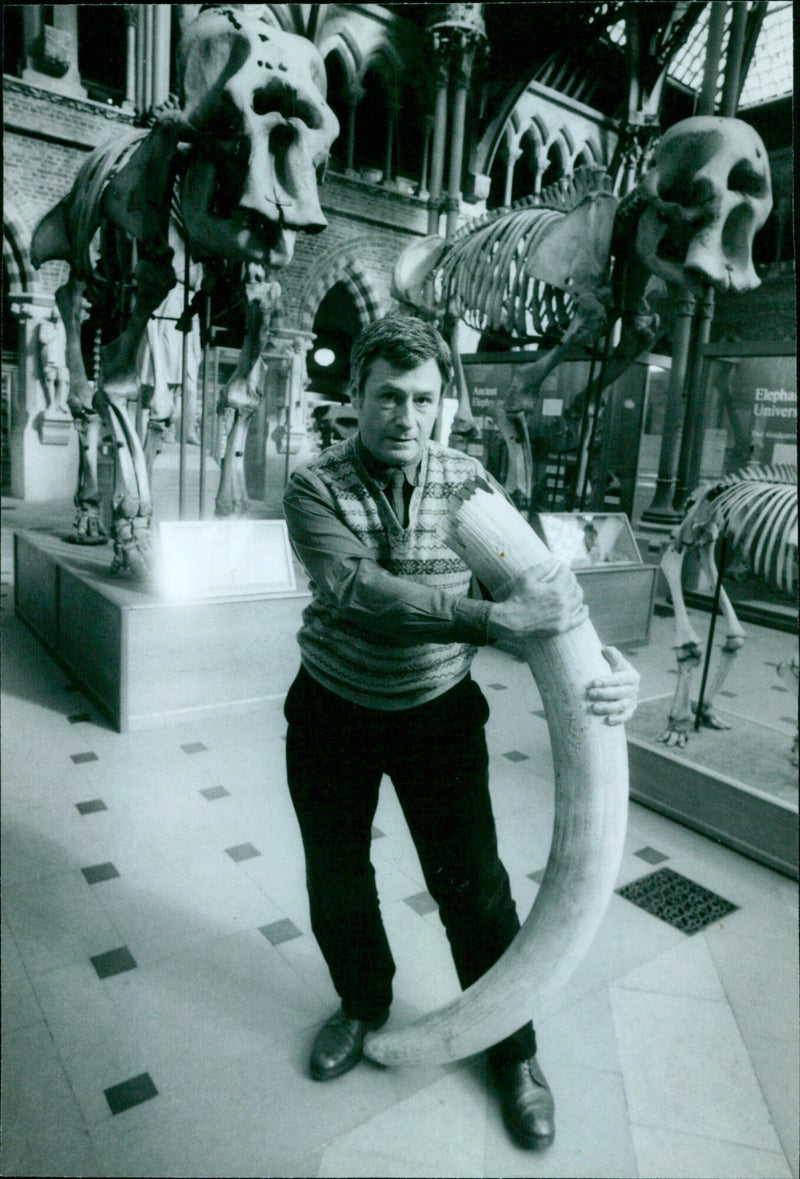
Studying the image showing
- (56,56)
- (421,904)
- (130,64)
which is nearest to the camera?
(421,904)

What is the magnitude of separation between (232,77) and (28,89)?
11.0 metres

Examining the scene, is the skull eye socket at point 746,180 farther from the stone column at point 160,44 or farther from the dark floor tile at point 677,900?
the dark floor tile at point 677,900

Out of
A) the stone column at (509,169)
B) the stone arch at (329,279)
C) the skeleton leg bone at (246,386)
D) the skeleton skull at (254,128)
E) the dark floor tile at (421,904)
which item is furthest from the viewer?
the stone arch at (329,279)

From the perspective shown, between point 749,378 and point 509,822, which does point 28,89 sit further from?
point 509,822

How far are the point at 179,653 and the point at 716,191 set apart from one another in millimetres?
2957

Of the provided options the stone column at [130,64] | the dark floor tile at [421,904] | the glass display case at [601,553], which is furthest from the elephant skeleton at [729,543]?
the stone column at [130,64]

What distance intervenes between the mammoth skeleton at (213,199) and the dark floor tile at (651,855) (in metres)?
2.13

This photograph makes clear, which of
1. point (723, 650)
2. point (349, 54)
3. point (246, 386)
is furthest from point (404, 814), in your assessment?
point (349, 54)

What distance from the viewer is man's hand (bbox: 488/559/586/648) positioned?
110 centimetres

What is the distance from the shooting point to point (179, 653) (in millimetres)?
3963

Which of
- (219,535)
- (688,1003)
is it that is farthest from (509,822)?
(219,535)

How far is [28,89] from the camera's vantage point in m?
10.5

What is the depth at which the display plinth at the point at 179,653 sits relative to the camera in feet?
12.7

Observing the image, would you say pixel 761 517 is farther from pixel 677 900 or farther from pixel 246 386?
pixel 246 386
